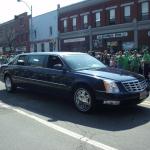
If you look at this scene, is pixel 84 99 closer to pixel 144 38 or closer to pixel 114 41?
pixel 144 38

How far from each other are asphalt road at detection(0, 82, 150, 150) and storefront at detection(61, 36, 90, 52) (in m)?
33.3

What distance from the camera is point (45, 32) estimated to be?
52594 millimetres

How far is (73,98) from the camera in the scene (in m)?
8.88

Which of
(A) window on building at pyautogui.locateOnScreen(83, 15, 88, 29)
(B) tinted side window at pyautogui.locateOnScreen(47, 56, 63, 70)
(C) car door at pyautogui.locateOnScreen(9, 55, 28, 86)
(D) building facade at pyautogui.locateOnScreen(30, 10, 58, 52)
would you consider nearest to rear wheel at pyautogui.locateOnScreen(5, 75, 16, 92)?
(C) car door at pyautogui.locateOnScreen(9, 55, 28, 86)

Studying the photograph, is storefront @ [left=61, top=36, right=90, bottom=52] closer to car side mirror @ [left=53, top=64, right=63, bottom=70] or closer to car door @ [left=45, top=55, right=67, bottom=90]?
car door @ [left=45, top=55, right=67, bottom=90]

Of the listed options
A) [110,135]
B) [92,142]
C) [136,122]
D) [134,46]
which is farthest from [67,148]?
[134,46]

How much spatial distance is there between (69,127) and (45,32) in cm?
4617

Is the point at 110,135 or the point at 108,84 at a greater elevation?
the point at 108,84

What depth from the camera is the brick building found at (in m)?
34.9

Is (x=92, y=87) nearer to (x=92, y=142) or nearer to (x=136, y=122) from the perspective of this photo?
(x=136, y=122)

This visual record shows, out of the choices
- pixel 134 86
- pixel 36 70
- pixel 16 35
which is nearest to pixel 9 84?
pixel 36 70

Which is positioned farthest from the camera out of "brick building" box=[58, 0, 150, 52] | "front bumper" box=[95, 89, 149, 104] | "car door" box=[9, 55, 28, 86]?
"brick building" box=[58, 0, 150, 52]

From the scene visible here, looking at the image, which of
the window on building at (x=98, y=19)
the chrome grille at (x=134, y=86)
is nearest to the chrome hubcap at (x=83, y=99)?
the chrome grille at (x=134, y=86)

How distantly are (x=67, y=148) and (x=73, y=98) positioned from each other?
313cm
